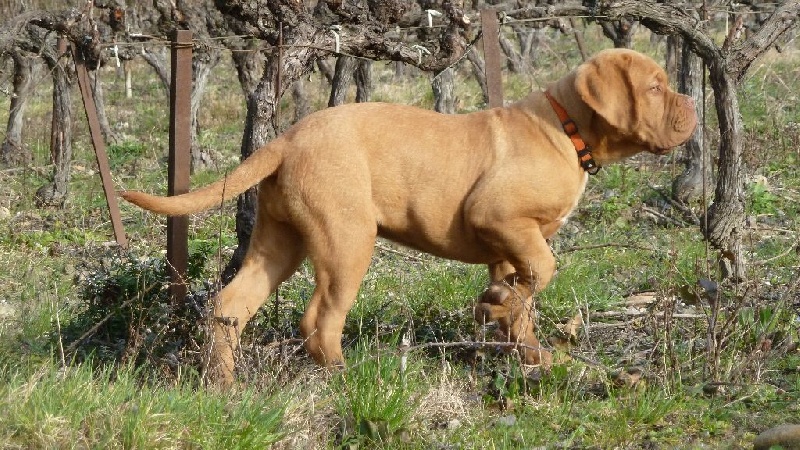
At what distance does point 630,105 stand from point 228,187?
201 centimetres

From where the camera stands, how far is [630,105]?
17.5ft

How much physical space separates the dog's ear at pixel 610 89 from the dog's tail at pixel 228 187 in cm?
153

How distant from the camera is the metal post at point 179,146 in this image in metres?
5.71

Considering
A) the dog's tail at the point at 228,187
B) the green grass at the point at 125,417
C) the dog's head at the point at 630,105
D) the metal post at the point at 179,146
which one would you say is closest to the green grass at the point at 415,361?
the green grass at the point at 125,417

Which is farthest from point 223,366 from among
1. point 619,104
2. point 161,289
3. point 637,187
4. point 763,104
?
point 763,104

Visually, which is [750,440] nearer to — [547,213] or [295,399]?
[547,213]

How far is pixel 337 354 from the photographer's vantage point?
528 centimetres

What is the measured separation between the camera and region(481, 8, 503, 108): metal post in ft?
22.3

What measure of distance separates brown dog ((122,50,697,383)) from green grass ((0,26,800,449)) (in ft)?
0.99

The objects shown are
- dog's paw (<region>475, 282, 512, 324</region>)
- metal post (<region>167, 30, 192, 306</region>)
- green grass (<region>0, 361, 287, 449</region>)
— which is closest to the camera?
green grass (<region>0, 361, 287, 449</region>)

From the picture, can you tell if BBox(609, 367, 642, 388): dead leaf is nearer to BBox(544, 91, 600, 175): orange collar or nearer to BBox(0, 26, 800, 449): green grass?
BBox(0, 26, 800, 449): green grass

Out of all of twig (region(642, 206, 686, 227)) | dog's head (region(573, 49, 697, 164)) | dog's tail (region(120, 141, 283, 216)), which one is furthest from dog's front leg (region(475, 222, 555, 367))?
twig (region(642, 206, 686, 227))

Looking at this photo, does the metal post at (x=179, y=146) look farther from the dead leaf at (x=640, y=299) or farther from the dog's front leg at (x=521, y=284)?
the dead leaf at (x=640, y=299)

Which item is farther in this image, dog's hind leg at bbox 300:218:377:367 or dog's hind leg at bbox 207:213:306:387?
dog's hind leg at bbox 207:213:306:387
